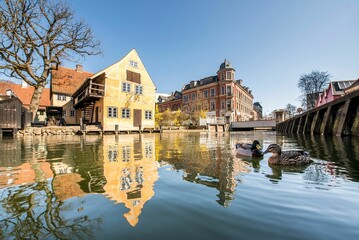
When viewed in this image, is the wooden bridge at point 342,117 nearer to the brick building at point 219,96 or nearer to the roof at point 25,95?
the brick building at point 219,96

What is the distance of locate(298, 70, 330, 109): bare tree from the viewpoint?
159 feet

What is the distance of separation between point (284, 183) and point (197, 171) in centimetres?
157

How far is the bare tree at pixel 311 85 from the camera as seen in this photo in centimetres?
4859

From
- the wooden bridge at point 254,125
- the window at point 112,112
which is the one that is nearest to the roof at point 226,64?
the wooden bridge at point 254,125

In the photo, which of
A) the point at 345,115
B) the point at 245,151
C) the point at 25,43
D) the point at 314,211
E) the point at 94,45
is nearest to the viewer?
the point at 314,211

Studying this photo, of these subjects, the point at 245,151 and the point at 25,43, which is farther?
the point at 25,43

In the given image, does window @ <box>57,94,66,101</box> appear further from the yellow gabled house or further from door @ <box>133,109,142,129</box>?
door @ <box>133,109,142,129</box>

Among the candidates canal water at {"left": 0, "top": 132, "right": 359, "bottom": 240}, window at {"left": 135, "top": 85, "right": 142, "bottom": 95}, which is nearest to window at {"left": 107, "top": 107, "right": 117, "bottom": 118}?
window at {"left": 135, "top": 85, "right": 142, "bottom": 95}

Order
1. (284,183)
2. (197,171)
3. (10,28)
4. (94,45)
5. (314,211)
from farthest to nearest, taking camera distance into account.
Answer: (94,45) < (10,28) < (197,171) < (284,183) < (314,211)

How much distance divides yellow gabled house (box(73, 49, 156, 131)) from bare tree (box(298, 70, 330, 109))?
41.2m

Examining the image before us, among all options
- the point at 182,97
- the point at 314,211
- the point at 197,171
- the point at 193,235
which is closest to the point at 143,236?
the point at 193,235

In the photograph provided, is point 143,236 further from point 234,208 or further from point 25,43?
point 25,43

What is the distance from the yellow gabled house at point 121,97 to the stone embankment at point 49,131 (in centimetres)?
261

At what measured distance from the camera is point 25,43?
57.2 ft
